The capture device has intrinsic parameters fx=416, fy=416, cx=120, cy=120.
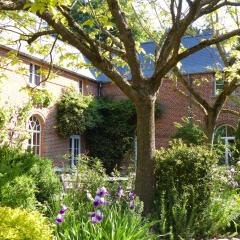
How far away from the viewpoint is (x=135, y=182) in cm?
728

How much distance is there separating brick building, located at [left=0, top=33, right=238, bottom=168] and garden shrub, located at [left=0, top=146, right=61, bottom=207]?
11849mm

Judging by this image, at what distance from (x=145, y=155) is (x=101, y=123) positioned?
16.2 metres

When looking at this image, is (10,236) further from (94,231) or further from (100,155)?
(100,155)

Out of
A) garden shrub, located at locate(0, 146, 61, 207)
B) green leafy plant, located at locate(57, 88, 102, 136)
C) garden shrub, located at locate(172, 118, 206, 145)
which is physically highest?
green leafy plant, located at locate(57, 88, 102, 136)

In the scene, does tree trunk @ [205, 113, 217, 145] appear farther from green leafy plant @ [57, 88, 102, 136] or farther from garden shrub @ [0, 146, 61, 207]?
green leafy plant @ [57, 88, 102, 136]

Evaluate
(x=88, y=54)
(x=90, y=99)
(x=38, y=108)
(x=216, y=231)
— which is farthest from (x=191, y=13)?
(x=90, y=99)

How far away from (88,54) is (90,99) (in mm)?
15568

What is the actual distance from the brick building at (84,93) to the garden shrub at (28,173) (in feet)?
38.9

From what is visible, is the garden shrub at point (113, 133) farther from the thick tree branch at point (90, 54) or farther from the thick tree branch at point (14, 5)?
the thick tree branch at point (14, 5)

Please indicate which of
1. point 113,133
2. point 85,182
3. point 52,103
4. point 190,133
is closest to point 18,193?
point 85,182

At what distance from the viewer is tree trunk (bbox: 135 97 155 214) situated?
23.0ft

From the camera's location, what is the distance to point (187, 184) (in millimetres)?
6742

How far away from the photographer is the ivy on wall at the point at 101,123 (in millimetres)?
21516

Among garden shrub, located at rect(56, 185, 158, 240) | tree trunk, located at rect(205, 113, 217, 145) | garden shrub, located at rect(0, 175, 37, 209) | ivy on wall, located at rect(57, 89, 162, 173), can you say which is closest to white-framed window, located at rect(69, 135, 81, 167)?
ivy on wall, located at rect(57, 89, 162, 173)
